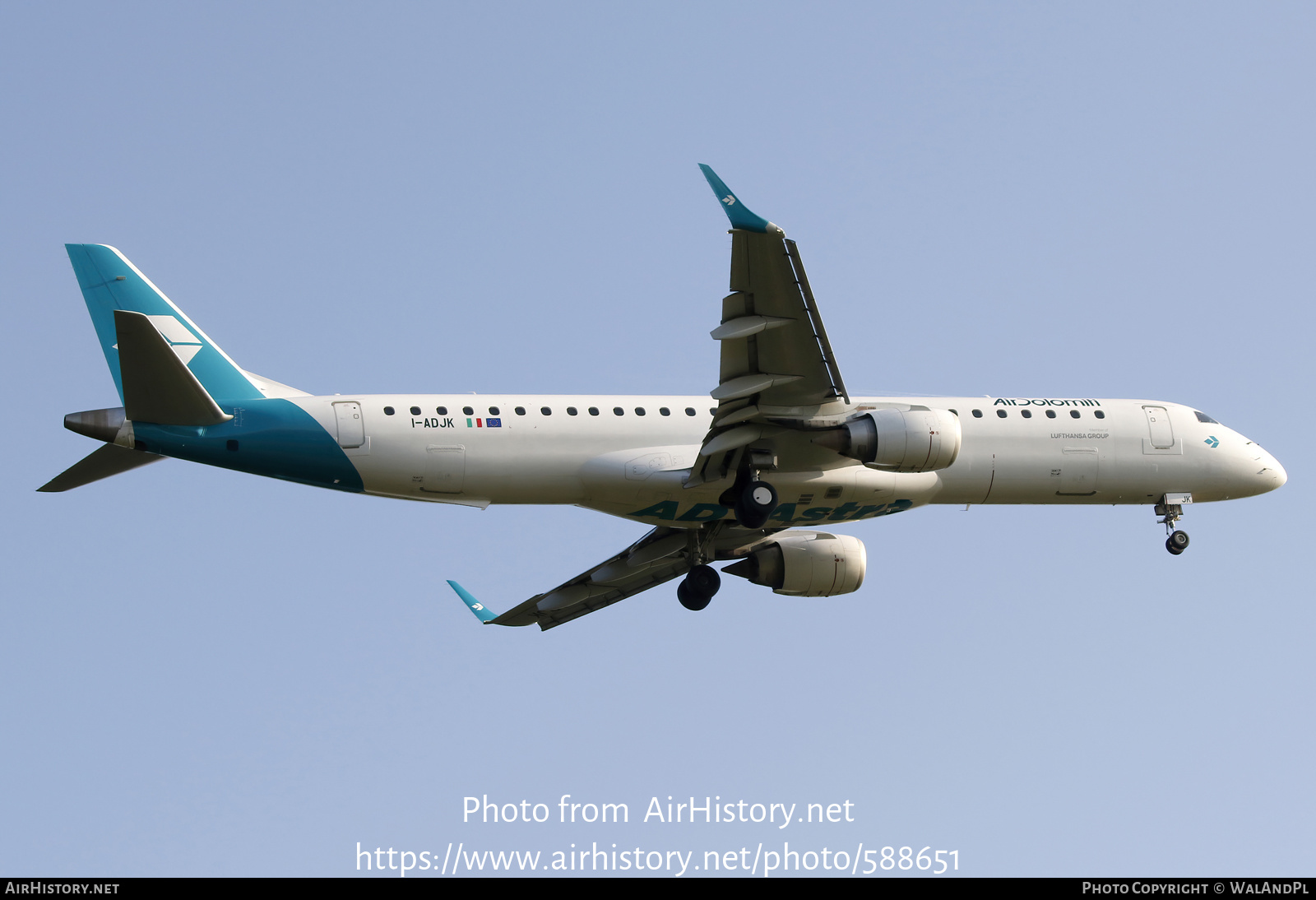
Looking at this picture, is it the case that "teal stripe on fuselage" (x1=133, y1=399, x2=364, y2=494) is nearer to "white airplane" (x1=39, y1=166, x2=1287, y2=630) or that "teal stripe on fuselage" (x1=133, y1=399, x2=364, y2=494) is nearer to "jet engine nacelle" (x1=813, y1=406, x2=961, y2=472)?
"white airplane" (x1=39, y1=166, x2=1287, y2=630)

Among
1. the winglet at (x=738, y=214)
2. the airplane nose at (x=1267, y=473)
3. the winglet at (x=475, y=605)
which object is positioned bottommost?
the winglet at (x=475, y=605)

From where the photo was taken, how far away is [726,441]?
28.4 meters

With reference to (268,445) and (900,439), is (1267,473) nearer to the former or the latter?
(900,439)

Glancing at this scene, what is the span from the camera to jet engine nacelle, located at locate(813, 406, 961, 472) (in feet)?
90.7

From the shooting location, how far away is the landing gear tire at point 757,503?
94.4 ft

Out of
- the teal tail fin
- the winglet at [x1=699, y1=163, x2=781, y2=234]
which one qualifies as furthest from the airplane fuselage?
the winglet at [x1=699, y1=163, x2=781, y2=234]

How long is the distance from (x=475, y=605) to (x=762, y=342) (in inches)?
518

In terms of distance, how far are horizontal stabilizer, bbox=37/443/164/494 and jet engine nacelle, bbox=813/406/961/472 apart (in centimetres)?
1313

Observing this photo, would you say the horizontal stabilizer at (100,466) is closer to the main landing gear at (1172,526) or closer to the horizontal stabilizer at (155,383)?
the horizontal stabilizer at (155,383)

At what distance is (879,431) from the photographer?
2773 cm

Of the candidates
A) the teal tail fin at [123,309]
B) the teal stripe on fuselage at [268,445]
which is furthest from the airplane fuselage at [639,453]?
the teal tail fin at [123,309]

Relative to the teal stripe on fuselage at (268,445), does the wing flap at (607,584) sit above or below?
below

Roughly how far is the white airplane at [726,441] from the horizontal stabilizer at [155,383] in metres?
0.03

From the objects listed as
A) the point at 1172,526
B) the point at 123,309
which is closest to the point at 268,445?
the point at 123,309
